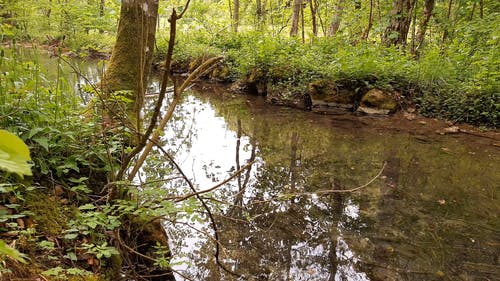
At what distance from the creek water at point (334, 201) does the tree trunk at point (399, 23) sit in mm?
3358

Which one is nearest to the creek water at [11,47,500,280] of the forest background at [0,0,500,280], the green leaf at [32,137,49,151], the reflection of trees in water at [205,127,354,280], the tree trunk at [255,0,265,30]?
the reflection of trees in water at [205,127,354,280]

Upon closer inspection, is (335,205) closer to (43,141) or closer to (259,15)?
(43,141)

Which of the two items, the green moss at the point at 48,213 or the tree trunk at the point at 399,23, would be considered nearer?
the green moss at the point at 48,213

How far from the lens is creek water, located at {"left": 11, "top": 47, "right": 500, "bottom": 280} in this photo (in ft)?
9.48

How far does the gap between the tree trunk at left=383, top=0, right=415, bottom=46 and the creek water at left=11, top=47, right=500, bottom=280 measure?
11.0 feet

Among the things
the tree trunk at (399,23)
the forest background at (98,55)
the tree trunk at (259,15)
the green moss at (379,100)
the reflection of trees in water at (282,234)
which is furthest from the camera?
the tree trunk at (259,15)

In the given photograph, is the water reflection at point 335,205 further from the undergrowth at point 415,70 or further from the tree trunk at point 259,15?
the tree trunk at point 259,15

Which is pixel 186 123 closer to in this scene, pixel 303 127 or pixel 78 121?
pixel 303 127

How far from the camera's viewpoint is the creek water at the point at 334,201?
2.89m

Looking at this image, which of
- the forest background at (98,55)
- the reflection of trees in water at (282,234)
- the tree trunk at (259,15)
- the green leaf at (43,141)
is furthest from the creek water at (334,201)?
the tree trunk at (259,15)

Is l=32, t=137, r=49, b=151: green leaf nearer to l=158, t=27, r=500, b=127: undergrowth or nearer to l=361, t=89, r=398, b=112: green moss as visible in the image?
l=158, t=27, r=500, b=127: undergrowth

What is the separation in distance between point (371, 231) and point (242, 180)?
1755 millimetres

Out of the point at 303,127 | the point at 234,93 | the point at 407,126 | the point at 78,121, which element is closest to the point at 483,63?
the point at 407,126

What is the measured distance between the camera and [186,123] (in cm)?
695
